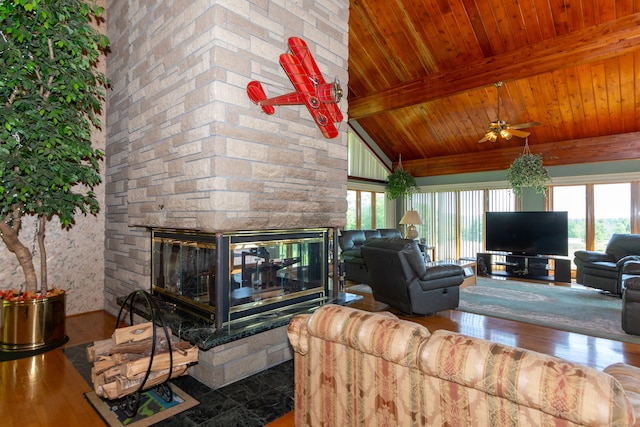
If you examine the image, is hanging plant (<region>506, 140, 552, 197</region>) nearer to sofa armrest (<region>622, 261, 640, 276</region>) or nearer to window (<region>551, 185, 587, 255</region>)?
window (<region>551, 185, 587, 255</region>)

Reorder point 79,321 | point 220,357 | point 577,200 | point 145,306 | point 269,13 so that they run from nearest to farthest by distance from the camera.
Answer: point 220,357
point 269,13
point 145,306
point 79,321
point 577,200

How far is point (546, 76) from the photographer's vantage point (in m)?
6.20

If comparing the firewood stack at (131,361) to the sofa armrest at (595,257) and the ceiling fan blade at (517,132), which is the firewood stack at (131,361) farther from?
the sofa armrest at (595,257)

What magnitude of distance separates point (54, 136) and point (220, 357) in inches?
88.8

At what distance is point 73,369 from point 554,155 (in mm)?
8933

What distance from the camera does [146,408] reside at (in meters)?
2.19

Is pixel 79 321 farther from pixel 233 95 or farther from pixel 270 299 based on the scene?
pixel 233 95

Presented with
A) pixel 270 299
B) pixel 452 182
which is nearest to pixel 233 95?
pixel 270 299

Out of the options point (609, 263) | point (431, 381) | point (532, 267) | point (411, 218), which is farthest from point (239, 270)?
point (532, 267)

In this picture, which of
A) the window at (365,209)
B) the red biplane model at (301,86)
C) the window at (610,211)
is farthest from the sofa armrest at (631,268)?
the window at (365,209)

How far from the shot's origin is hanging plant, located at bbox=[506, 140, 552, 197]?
7.12 meters

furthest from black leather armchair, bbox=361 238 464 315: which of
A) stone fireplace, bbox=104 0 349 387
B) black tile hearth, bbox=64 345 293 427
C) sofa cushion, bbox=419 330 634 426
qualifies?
sofa cushion, bbox=419 330 634 426

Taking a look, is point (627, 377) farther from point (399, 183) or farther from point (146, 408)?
point (399, 183)

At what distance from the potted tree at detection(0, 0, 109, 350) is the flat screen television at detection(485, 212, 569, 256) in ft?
24.7
